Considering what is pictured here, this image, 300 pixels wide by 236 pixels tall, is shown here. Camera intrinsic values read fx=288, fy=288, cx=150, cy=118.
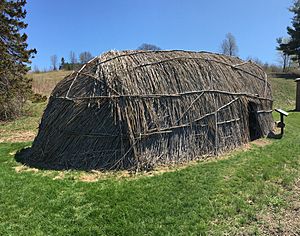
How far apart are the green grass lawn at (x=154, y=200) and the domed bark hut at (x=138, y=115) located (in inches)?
28.6

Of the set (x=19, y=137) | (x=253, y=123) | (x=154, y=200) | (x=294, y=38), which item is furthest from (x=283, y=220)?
(x=294, y=38)

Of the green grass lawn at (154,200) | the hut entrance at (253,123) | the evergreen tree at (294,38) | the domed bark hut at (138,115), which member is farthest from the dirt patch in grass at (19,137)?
the evergreen tree at (294,38)

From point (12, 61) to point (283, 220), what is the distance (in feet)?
66.2

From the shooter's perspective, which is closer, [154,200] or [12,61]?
[154,200]

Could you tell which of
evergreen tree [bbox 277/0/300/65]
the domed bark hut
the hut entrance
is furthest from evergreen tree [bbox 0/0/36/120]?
evergreen tree [bbox 277/0/300/65]

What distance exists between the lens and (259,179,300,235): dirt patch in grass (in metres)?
5.45

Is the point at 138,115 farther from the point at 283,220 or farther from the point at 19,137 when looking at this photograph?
the point at 19,137

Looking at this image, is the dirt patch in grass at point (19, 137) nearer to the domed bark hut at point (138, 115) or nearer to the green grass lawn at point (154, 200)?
the domed bark hut at point (138, 115)

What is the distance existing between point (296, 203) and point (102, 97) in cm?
606

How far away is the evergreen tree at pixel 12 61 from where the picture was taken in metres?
19.7

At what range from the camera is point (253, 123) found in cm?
1287

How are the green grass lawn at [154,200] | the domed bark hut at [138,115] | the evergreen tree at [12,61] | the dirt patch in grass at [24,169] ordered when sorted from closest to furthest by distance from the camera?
the green grass lawn at [154,200] → the domed bark hut at [138,115] → the dirt patch in grass at [24,169] → the evergreen tree at [12,61]

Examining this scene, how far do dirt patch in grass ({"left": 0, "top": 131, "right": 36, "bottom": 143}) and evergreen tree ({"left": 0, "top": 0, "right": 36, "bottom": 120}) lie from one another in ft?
15.4

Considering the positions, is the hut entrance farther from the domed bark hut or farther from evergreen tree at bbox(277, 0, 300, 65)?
evergreen tree at bbox(277, 0, 300, 65)
